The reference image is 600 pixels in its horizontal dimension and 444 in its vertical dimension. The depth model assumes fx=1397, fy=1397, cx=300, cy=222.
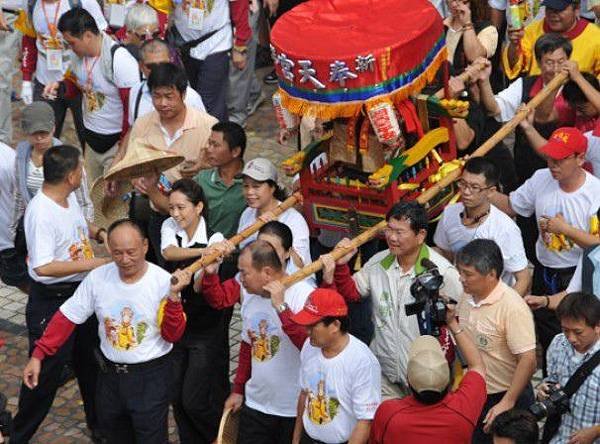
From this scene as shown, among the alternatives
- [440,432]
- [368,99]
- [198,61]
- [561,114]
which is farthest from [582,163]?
[198,61]

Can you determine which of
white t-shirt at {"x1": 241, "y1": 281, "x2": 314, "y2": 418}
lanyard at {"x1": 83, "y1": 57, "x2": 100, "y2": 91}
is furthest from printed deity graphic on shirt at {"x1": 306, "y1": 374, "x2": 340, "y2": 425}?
lanyard at {"x1": 83, "y1": 57, "x2": 100, "y2": 91}

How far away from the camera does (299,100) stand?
8477 millimetres

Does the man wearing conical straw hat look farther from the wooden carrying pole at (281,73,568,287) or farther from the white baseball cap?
the wooden carrying pole at (281,73,568,287)

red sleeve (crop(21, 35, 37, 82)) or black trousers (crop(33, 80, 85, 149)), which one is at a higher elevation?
red sleeve (crop(21, 35, 37, 82))

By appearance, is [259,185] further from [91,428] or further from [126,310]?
[91,428]

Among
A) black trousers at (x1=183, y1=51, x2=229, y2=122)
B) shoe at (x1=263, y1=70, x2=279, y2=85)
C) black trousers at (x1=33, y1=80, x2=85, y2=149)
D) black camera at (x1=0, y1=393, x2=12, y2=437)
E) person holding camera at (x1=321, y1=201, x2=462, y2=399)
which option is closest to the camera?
black camera at (x1=0, y1=393, x2=12, y2=437)

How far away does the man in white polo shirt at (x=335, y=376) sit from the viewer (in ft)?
24.3

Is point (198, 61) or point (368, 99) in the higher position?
point (368, 99)

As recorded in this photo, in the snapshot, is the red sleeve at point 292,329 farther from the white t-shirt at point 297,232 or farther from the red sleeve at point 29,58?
the red sleeve at point 29,58

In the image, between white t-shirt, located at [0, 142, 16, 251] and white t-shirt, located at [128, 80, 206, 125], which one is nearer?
white t-shirt, located at [0, 142, 16, 251]

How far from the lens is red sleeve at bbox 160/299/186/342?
26.8 feet

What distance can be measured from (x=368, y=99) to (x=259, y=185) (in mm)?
1010

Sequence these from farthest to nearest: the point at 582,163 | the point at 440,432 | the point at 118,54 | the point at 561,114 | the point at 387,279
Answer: the point at 118,54 → the point at 561,114 → the point at 582,163 → the point at 387,279 → the point at 440,432

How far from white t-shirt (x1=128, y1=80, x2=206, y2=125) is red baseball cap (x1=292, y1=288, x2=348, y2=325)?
3.19 m
